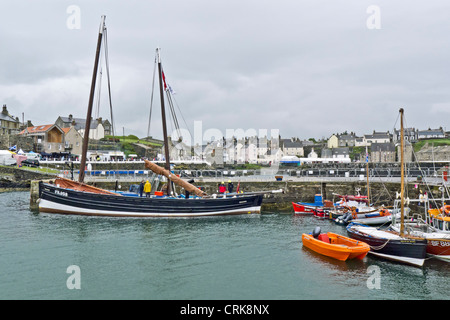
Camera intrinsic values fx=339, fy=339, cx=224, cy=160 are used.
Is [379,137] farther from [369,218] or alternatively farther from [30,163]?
[30,163]

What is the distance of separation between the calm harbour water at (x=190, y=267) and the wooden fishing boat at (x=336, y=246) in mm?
414

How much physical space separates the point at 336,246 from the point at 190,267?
26.2ft

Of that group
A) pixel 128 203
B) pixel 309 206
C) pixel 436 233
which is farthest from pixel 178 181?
pixel 436 233

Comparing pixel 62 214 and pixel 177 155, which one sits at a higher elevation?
pixel 177 155

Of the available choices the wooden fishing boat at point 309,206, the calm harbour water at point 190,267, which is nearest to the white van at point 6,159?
the calm harbour water at point 190,267

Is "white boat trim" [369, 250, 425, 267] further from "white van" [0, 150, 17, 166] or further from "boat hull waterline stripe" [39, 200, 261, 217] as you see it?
"white van" [0, 150, 17, 166]

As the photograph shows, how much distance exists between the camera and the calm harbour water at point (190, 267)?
550 inches

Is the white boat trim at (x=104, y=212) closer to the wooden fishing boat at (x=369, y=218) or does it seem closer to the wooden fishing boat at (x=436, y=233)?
the wooden fishing boat at (x=369, y=218)

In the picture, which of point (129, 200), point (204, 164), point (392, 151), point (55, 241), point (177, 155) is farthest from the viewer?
point (392, 151)

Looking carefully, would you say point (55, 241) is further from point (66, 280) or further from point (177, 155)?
point (177, 155)

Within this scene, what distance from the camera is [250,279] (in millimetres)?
15352

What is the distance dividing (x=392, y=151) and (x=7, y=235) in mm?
104266

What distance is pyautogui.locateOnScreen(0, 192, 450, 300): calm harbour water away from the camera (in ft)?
45.8
